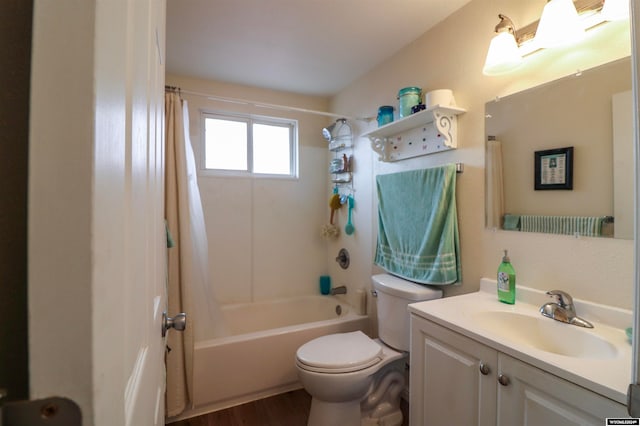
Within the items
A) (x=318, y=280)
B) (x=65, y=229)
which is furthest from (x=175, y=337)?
(x=65, y=229)

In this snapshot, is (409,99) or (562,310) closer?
(562,310)

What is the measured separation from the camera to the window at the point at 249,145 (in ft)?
8.38

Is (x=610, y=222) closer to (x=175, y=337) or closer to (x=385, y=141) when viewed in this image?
(x=385, y=141)

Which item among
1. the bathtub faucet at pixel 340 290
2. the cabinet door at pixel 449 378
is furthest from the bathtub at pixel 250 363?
the cabinet door at pixel 449 378

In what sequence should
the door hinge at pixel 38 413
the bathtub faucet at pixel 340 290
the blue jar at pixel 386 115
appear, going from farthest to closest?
1. the bathtub faucet at pixel 340 290
2. the blue jar at pixel 386 115
3. the door hinge at pixel 38 413

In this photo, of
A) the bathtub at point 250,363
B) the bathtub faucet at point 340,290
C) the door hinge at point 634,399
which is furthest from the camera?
the bathtub faucet at point 340,290

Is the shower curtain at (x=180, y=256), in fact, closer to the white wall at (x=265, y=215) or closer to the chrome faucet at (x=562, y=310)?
the white wall at (x=265, y=215)

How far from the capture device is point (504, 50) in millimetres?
1233

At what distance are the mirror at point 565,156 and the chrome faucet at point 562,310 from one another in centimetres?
25

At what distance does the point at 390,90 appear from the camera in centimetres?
204

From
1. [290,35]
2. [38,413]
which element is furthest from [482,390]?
[290,35]

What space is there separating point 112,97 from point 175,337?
1.83m

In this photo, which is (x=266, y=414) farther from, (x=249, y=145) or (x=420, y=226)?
(x=249, y=145)

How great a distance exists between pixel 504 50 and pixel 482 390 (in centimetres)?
135
